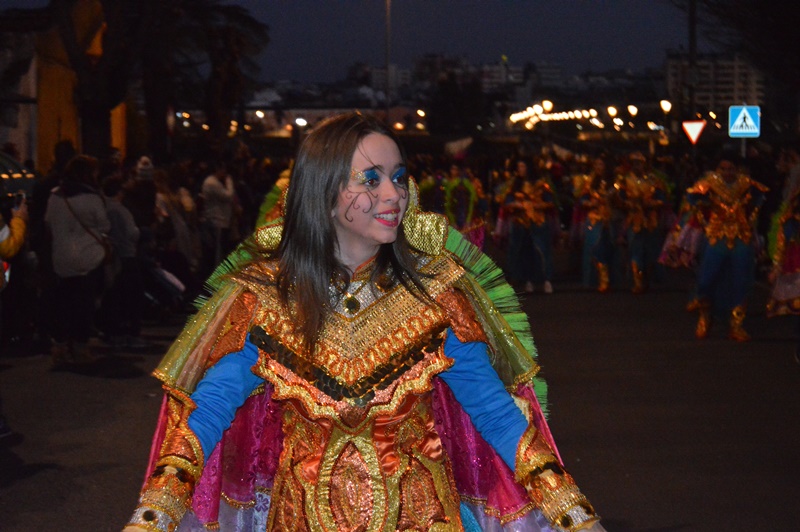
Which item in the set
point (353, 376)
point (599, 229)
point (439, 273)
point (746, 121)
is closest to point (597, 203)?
point (599, 229)

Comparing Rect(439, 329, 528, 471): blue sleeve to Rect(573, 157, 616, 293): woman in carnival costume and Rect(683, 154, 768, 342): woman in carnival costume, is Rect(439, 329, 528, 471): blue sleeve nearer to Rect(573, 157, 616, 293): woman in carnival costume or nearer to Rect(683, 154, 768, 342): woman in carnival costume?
Rect(683, 154, 768, 342): woman in carnival costume

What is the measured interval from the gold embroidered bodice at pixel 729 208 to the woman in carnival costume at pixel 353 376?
34.8 feet

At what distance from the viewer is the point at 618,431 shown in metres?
8.64

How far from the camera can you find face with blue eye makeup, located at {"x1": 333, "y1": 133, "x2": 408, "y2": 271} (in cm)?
301

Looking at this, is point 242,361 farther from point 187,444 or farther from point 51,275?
point 51,275

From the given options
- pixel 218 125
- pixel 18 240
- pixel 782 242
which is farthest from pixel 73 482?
pixel 218 125

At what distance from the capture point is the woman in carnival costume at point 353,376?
2.94 meters

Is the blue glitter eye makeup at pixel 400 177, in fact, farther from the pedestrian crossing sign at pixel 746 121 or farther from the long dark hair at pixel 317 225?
the pedestrian crossing sign at pixel 746 121

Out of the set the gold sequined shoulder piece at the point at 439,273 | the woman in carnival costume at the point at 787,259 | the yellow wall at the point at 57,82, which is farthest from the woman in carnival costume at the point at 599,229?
the gold sequined shoulder piece at the point at 439,273

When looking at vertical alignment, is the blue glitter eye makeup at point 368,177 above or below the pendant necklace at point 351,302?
above

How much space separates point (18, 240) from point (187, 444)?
608cm

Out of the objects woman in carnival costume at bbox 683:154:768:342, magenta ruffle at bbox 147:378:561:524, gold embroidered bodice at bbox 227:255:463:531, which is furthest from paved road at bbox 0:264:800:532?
gold embroidered bodice at bbox 227:255:463:531

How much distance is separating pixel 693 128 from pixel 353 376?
961 inches

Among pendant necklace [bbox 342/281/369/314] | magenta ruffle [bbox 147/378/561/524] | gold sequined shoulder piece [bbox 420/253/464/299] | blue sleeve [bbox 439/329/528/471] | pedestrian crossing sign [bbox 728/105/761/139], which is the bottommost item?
magenta ruffle [bbox 147/378/561/524]
